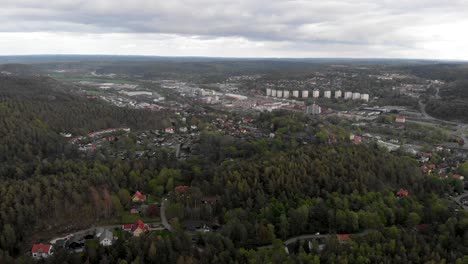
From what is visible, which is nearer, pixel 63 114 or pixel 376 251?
pixel 376 251

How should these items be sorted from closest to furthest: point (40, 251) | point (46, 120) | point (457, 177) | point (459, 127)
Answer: point (40, 251) → point (457, 177) → point (46, 120) → point (459, 127)

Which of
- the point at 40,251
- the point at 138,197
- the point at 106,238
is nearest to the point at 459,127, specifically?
the point at 138,197

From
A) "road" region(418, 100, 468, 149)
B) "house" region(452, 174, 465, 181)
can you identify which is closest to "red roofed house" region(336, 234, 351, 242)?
"house" region(452, 174, 465, 181)


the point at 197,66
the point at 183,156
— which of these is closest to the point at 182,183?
the point at 183,156

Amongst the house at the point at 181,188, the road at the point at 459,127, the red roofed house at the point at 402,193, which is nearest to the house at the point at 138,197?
the house at the point at 181,188

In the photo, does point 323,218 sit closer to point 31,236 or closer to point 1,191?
point 31,236

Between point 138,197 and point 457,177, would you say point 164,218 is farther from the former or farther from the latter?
point 457,177

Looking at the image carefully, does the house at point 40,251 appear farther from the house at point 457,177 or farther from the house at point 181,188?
the house at point 457,177

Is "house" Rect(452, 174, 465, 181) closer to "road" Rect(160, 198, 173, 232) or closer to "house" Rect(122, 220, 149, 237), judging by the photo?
"road" Rect(160, 198, 173, 232)
